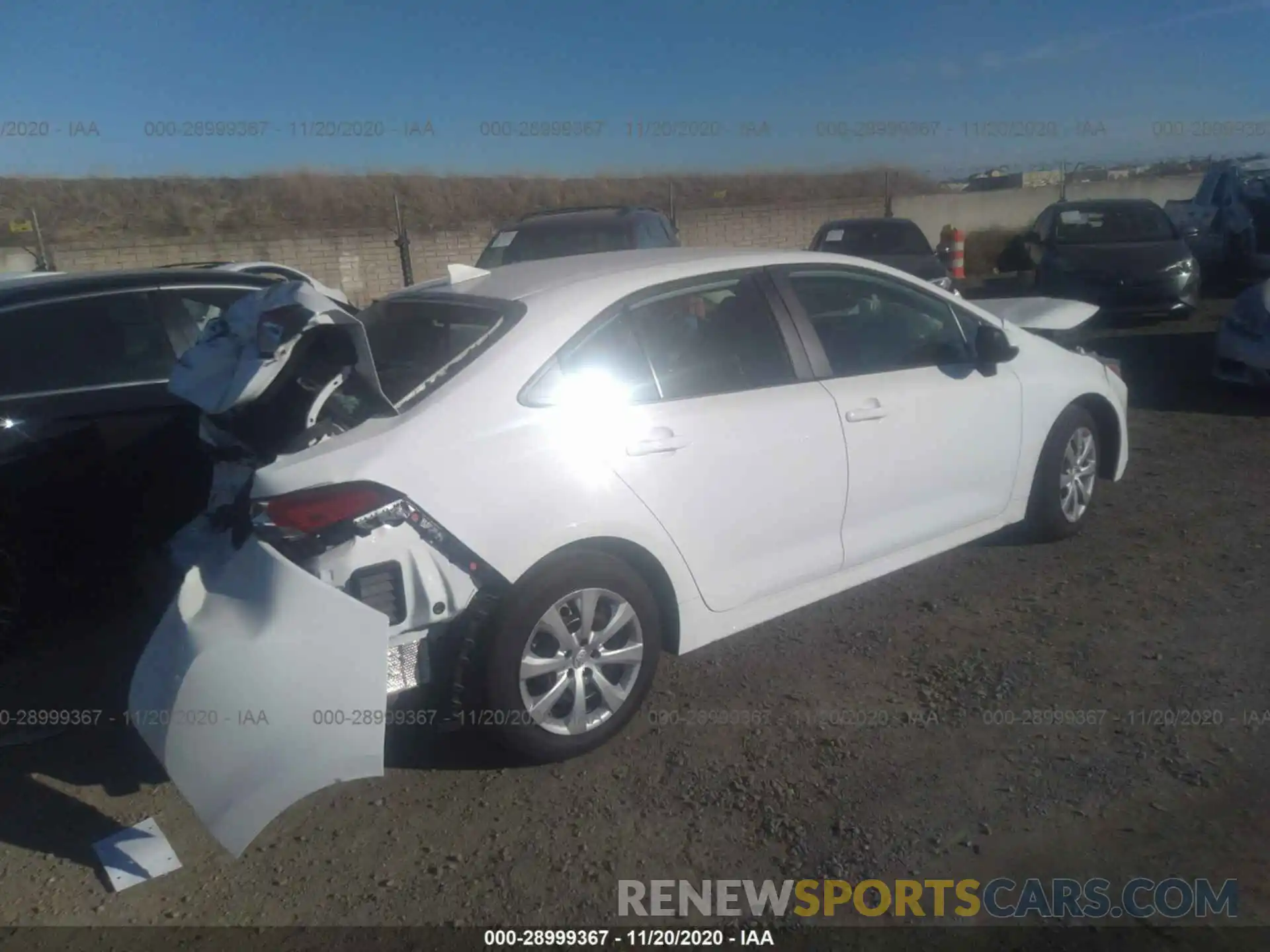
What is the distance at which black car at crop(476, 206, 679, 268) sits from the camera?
387 inches

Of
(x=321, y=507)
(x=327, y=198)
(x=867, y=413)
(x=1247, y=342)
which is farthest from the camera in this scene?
(x=327, y=198)

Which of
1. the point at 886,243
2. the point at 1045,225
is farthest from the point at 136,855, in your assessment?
the point at 1045,225

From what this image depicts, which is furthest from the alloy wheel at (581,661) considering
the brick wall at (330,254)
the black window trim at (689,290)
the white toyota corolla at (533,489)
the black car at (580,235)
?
the brick wall at (330,254)

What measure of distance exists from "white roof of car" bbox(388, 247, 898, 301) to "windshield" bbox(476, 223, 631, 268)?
5.41m

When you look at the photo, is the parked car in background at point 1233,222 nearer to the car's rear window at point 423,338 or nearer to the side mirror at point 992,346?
the side mirror at point 992,346

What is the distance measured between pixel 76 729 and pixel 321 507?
178 cm

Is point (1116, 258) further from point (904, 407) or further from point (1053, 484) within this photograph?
point (904, 407)

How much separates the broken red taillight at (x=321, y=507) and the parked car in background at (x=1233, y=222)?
14175mm

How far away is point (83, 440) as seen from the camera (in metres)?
4.29

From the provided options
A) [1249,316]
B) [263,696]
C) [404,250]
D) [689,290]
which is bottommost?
[1249,316]

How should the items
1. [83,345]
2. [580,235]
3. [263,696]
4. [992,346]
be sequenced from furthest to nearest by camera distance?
[580,235], [83,345], [992,346], [263,696]

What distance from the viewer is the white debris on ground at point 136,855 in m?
3.03

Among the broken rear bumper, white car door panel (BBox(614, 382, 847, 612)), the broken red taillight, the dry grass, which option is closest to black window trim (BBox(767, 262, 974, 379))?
white car door panel (BBox(614, 382, 847, 612))

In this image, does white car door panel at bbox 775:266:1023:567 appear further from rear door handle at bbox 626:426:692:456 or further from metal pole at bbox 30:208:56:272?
metal pole at bbox 30:208:56:272
